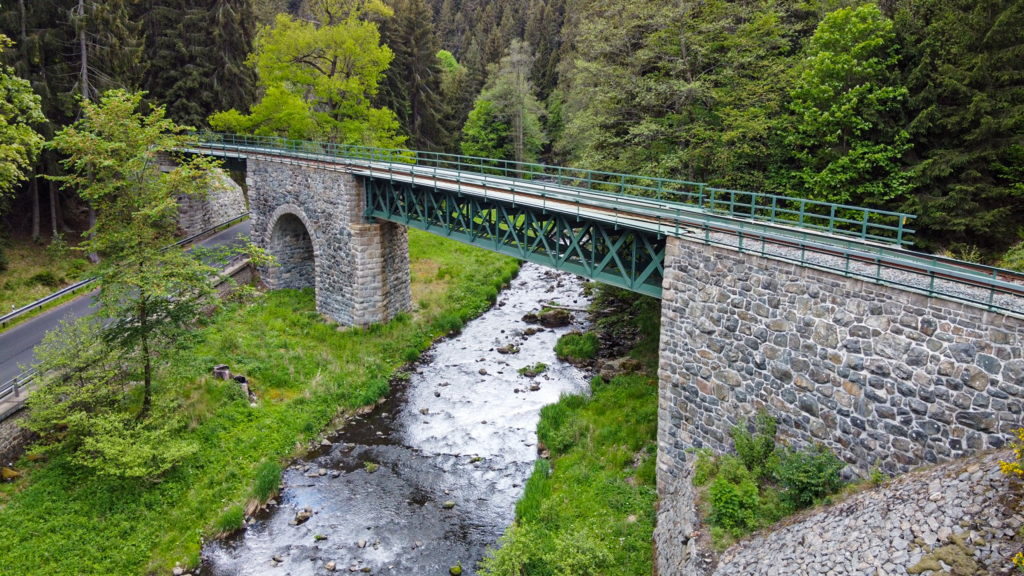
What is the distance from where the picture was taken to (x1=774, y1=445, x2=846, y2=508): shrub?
11695mm

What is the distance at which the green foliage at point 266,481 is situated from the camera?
17.0 meters

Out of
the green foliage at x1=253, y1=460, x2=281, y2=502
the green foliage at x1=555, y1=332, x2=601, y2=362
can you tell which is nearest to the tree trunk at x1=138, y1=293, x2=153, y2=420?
the green foliage at x1=253, y1=460, x2=281, y2=502

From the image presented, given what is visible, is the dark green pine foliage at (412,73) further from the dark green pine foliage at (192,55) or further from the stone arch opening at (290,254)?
the stone arch opening at (290,254)

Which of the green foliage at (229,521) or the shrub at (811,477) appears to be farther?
the green foliage at (229,521)

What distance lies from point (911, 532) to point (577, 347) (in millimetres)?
16783

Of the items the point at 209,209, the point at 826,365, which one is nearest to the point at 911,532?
the point at 826,365

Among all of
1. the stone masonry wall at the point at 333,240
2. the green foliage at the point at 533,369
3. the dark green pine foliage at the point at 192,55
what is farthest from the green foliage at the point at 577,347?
the dark green pine foliage at the point at 192,55

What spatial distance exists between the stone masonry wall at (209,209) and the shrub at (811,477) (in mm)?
35907

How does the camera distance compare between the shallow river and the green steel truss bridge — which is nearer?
the green steel truss bridge

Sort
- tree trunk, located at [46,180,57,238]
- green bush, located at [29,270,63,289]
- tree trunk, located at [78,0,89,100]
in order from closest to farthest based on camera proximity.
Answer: green bush, located at [29,270,63,289] < tree trunk, located at [78,0,89,100] < tree trunk, located at [46,180,57,238]

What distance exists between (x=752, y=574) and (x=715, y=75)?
19.7m

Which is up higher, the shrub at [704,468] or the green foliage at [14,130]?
the green foliage at [14,130]

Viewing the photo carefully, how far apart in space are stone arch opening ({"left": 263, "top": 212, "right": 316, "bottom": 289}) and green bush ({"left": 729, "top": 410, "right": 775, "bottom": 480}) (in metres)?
24.3

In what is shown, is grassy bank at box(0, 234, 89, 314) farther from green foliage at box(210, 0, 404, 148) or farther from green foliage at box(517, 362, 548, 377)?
green foliage at box(517, 362, 548, 377)
